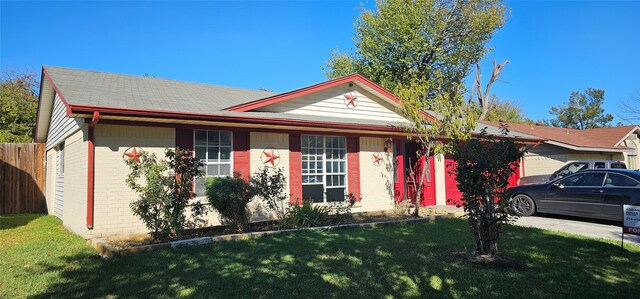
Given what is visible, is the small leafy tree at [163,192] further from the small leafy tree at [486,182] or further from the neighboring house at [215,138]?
the small leafy tree at [486,182]

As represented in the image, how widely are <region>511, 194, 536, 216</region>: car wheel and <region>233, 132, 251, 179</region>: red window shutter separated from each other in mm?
7650

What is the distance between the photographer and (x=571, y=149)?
61.9 ft

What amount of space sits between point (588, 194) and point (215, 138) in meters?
9.47

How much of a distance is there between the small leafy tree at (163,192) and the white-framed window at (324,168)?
375 cm

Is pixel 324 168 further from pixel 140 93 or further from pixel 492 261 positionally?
pixel 492 261

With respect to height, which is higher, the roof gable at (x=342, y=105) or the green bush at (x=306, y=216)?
the roof gable at (x=342, y=105)

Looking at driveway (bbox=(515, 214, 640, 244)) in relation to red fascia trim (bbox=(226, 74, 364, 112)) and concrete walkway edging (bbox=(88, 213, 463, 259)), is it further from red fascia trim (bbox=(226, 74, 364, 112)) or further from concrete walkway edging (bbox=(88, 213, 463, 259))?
red fascia trim (bbox=(226, 74, 364, 112))

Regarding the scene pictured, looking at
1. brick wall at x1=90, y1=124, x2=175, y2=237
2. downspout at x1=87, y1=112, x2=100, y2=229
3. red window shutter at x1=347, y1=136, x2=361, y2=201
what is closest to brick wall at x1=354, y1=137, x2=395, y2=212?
red window shutter at x1=347, y1=136, x2=361, y2=201

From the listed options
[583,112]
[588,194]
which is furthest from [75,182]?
[583,112]

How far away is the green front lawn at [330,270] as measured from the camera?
4.44 meters

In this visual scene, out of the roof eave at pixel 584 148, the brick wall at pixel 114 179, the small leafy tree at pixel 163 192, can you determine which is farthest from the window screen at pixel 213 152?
the roof eave at pixel 584 148

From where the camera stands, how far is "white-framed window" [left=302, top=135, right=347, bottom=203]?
10625 mm

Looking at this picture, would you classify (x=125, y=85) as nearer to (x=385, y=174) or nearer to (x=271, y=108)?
(x=271, y=108)

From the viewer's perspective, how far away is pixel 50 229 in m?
9.65
